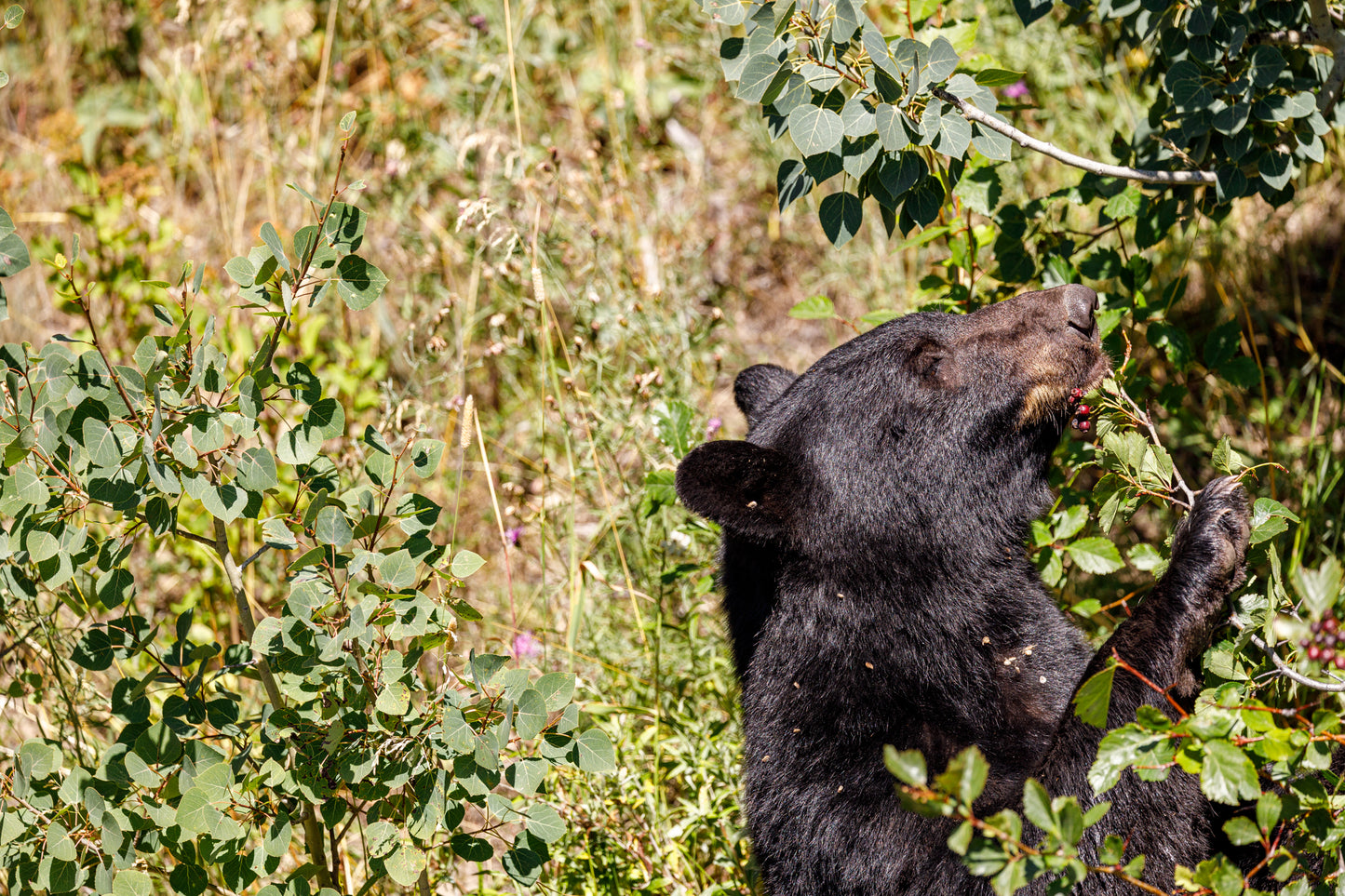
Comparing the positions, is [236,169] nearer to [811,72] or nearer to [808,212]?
[808,212]

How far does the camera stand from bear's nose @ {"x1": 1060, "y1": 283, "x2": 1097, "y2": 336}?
2.76 m

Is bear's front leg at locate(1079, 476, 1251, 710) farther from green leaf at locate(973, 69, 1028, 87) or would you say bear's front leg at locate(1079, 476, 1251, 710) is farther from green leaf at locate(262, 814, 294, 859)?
green leaf at locate(262, 814, 294, 859)

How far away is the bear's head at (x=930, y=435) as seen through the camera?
2.67 metres

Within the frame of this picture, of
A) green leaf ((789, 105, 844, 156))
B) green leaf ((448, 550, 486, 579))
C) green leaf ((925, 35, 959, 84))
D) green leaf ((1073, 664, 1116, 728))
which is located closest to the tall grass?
green leaf ((448, 550, 486, 579))

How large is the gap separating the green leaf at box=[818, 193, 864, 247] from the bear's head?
1.41 feet

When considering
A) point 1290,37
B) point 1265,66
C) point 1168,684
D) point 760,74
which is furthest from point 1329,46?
point 1168,684

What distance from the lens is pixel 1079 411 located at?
2480mm

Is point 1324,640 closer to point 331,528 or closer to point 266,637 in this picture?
point 331,528

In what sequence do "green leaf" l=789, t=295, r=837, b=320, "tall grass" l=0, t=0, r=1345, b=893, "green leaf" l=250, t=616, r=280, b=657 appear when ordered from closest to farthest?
1. "green leaf" l=250, t=616, r=280, b=657
2. "green leaf" l=789, t=295, r=837, b=320
3. "tall grass" l=0, t=0, r=1345, b=893

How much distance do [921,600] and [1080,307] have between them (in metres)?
0.87

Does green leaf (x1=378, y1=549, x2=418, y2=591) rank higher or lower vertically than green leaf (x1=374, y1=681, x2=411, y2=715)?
higher

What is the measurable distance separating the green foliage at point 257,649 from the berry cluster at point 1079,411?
1.32 metres

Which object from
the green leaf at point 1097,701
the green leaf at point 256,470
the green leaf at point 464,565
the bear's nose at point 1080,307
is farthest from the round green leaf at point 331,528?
the bear's nose at point 1080,307

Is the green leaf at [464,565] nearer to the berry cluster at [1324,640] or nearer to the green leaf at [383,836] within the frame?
the green leaf at [383,836]
